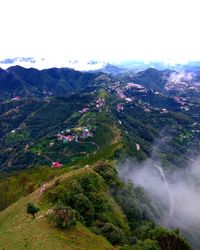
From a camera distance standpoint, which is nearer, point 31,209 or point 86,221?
point 31,209

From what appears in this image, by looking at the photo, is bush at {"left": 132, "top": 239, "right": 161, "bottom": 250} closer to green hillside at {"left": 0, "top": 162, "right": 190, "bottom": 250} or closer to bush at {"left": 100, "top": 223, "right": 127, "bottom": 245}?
green hillside at {"left": 0, "top": 162, "right": 190, "bottom": 250}

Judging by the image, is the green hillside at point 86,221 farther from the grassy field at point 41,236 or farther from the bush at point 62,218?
the bush at point 62,218

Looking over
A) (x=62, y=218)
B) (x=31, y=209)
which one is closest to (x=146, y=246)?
(x=62, y=218)

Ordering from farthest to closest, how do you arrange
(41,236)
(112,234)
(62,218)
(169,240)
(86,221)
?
(86,221) < (112,234) < (169,240) < (62,218) < (41,236)

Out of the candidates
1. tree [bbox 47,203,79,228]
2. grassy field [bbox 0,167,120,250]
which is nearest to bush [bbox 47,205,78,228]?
tree [bbox 47,203,79,228]

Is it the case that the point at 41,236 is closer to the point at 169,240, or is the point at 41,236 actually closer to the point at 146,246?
the point at 146,246

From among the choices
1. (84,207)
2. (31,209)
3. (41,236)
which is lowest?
(84,207)
